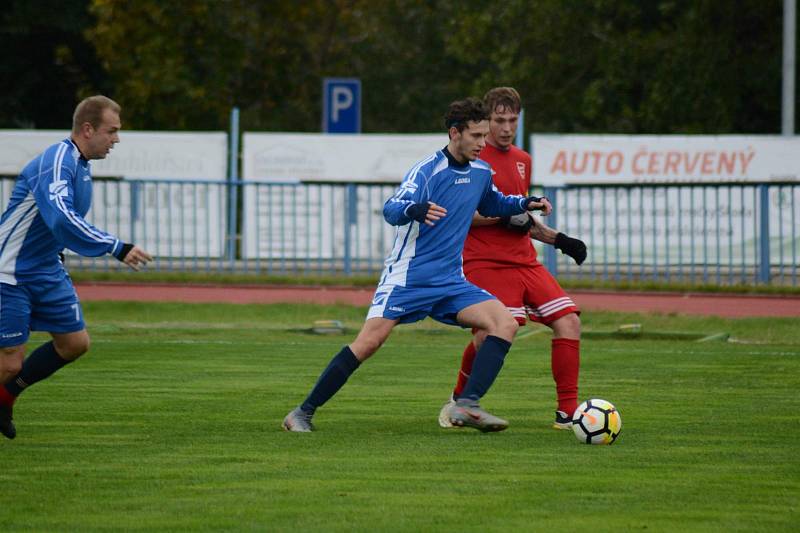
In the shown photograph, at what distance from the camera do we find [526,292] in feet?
30.8

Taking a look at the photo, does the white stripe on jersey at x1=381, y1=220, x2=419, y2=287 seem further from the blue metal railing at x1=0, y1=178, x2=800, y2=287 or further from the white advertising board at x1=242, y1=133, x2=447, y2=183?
the white advertising board at x1=242, y1=133, x2=447, y2=183

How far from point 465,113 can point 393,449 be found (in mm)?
1886

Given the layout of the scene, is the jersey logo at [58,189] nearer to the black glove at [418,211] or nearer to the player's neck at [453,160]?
the black glove at [418,211]

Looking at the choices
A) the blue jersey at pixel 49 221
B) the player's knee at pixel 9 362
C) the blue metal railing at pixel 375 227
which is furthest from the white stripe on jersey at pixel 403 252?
the blue metal railing at pixel 375 227

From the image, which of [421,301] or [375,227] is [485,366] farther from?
[375,227]

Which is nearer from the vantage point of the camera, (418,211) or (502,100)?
(418,211)

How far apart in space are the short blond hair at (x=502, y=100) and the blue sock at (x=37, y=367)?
115 inches

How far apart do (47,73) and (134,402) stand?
1164 inches

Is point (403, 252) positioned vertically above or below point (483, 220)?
below

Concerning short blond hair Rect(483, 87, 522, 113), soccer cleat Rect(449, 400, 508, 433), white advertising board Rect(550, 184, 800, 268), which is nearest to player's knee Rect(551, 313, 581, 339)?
soccer cleat Rect(449, 400, 508, 433)

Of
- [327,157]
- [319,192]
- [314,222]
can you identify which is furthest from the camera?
[327,157]

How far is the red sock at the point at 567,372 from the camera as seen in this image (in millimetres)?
9273

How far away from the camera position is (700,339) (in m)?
15.1

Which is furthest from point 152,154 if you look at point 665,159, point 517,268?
point 517,268
